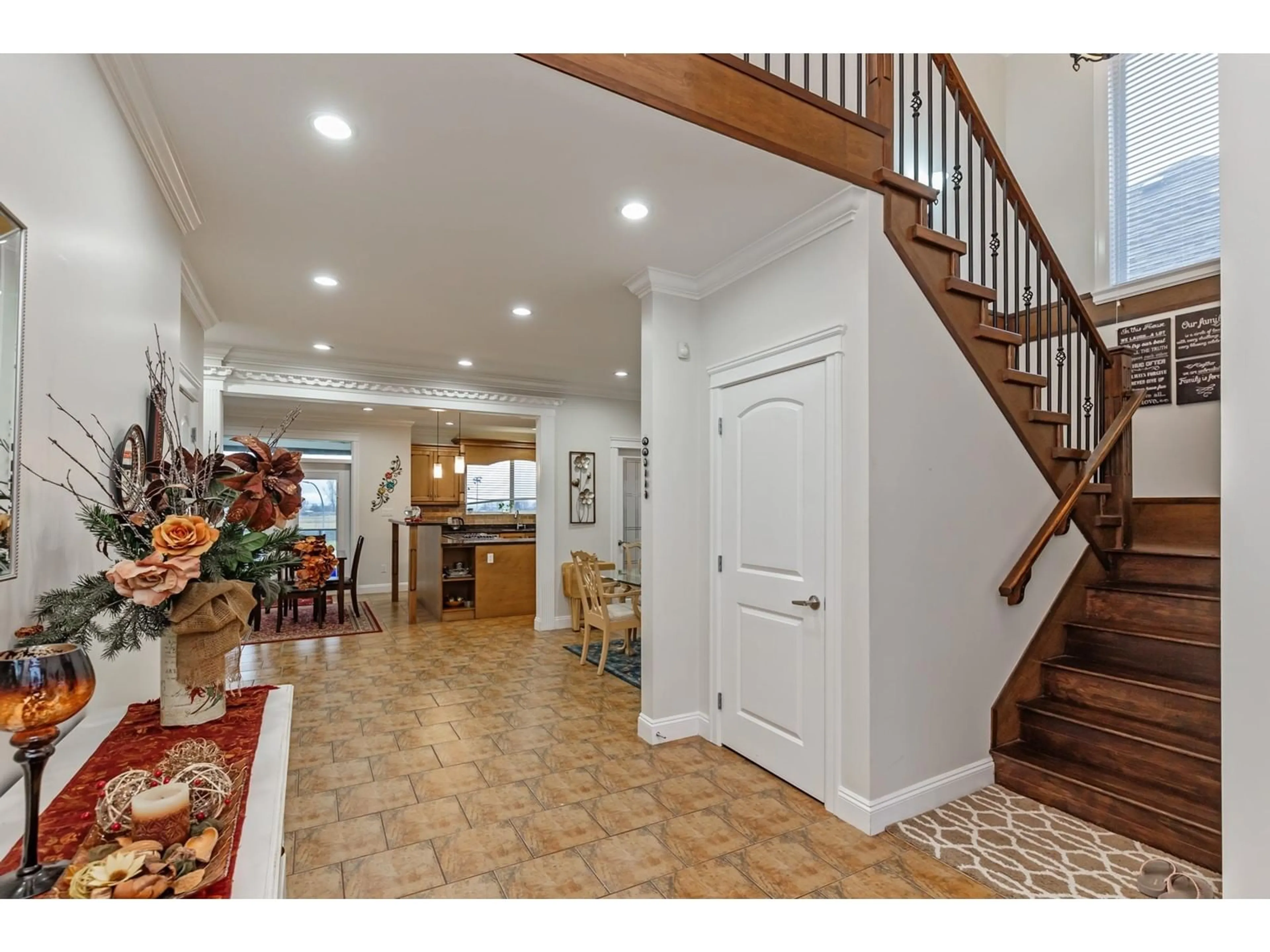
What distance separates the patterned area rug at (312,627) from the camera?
621 cm

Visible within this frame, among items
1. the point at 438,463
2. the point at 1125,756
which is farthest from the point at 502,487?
the point at 1125,756

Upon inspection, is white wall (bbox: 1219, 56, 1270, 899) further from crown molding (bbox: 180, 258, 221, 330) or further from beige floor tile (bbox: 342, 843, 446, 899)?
crown molding (bbox: 180, 258, 221, 330)

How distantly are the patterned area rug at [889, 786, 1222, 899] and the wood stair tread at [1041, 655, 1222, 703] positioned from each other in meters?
0.64

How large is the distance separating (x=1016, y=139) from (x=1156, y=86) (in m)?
0.99

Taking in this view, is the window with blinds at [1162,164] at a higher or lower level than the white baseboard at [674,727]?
higher

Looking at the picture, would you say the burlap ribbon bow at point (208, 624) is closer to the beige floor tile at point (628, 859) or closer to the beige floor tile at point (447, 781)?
the beige floor tile at point (628, 859)

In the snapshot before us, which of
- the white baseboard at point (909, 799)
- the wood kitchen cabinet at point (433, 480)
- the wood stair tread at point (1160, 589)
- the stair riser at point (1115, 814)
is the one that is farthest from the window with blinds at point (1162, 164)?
the wood kitchen cabinet at point (433, 480)

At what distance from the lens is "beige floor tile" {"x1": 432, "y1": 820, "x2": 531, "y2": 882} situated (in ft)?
7.41

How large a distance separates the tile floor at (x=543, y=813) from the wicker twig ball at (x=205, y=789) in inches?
53.2

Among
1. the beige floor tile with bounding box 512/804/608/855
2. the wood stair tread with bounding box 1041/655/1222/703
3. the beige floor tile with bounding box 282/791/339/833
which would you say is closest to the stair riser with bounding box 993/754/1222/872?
the wood stair tread with bounding box 1041/655/1222/703

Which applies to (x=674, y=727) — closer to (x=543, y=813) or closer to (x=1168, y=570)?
(x=543, y=813)

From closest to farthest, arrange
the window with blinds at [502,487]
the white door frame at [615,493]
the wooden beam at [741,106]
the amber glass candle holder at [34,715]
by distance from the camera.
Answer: the amber glass candle holder at [34,715] < the wooden beam at [741,106] < the white door frame at [615,493] < the window with blinds at [502,487]

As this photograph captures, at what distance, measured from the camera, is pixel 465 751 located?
3338 millimetres

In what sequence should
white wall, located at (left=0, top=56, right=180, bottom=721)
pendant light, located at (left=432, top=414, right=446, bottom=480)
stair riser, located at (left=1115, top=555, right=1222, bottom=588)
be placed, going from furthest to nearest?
1. pendant light, located at (left=432, top=414, right=446, bottom=480)
2. stair riser, located at (left=1115, top=555, right=1222, bottom=588)
3. white wall, located at (left=0, top=56, right=180, bottom=721)
